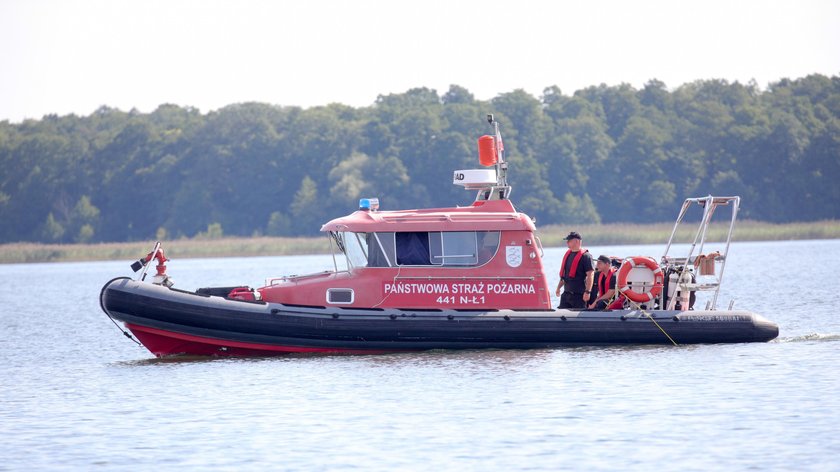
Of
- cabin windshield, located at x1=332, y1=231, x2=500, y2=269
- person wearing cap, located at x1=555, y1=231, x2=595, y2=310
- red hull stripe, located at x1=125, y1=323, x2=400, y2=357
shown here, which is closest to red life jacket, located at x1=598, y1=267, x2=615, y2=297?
person wearing cap, located at x1=555, y1=231, x2=595, y2=310

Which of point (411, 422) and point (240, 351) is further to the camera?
point (240, 351)

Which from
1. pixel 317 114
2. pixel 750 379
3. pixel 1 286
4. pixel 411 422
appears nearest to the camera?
pixel 411 422

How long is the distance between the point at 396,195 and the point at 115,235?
64.1 feet

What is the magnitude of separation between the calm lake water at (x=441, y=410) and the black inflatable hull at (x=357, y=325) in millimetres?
203

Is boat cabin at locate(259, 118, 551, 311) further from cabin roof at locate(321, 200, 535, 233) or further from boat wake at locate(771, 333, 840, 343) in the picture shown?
boat wake at locate(771, 333, 840, 343)

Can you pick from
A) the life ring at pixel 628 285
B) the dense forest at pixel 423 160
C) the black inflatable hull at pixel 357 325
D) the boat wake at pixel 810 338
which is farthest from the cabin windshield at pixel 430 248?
the dense forest at pixel 423 160

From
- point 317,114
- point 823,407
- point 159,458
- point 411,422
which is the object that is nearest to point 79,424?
point 159,458

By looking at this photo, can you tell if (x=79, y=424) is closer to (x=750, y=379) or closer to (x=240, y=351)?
(x=240, y=351)

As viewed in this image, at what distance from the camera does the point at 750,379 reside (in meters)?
13.4

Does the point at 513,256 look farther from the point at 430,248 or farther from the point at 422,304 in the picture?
the point at 422,304

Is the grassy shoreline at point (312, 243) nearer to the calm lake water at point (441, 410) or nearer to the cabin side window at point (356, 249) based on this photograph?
the calm lake water at point (441, 410)

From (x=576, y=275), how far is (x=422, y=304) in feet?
6.48

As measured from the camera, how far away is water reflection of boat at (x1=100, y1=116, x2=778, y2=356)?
50.5ft

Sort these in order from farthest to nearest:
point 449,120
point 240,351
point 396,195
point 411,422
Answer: point 449,120
point 396,195
point 240,351
point 411,422
